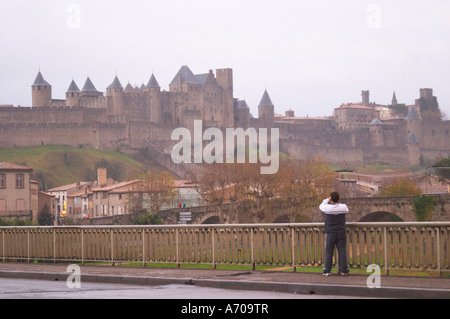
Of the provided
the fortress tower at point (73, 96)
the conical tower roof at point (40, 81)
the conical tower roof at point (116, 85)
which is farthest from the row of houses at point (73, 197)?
the conical tower roof at point (40, 81)

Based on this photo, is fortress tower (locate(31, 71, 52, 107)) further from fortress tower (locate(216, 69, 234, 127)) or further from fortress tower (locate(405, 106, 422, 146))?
fortress tower (locate(405, 106, 422, 146))

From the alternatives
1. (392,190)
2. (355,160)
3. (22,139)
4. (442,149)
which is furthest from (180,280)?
(442,149)

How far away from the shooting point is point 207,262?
48.9ft

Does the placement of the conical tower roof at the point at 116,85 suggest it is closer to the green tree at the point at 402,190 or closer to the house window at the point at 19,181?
the house window at the point at 19,181

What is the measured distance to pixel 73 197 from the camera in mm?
90188

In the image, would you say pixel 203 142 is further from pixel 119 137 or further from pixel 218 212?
pixel 218 212

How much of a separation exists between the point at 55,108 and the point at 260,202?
58.7m

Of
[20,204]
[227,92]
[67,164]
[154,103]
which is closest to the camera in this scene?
[20,204]

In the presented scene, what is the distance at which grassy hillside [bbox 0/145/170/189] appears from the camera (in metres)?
101

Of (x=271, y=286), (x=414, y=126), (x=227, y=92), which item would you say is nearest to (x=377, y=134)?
(x=414, y=126)

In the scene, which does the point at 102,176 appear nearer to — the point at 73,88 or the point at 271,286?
the point at 73,88

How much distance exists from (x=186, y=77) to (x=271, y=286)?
11316 cm
